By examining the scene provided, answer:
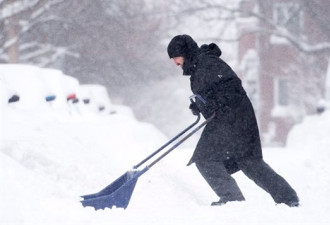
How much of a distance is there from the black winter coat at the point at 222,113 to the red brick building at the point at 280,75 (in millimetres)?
20131

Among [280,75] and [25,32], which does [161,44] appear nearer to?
[280,75]

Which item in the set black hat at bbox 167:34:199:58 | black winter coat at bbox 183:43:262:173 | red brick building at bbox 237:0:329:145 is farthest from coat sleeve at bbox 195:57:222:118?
red brick building at bbox 237:0:329:145

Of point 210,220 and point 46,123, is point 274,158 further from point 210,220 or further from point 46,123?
point 210,220

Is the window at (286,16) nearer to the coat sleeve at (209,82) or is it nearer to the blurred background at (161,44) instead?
the blurred background at (161,44)

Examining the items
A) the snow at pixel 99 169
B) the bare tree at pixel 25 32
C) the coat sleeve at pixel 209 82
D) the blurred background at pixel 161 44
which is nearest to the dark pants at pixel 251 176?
the snow at pixel 99 169

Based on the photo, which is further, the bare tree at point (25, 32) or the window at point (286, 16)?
the window at point (286, 16)

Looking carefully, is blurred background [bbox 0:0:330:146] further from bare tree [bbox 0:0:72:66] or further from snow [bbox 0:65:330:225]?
snow [bbox 0:65:330:225]

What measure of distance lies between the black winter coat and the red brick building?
20.1m

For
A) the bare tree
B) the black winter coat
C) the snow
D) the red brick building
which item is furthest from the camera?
the red brick building

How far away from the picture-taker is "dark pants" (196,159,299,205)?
5227 mm

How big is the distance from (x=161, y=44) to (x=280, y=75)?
4900 mm

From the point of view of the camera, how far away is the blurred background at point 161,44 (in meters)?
21.1

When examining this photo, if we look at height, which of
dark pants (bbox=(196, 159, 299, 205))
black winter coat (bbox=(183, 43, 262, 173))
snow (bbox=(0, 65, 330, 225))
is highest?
black winter coat (bbox=(183, 43, 262, 173))

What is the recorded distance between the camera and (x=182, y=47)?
5.37m
